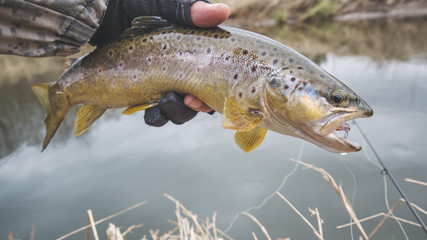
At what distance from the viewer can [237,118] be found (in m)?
1.88

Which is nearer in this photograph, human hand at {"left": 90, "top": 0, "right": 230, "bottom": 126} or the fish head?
the fish head

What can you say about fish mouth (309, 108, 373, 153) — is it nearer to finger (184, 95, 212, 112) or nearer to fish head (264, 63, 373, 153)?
fish head (264, 63, 373, 153)

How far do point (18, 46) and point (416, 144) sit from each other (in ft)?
24.3

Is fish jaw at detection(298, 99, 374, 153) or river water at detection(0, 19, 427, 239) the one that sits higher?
fish jaw at detection(298, 99, 374, 153)

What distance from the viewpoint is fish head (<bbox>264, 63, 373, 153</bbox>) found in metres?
1.71

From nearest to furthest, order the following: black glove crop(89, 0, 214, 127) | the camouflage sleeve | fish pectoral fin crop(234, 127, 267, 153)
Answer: the camouflage sleeve
fish pectoral fin crop(234, 127, 267, 153)
black glove crop(89, 0, 214, 127)

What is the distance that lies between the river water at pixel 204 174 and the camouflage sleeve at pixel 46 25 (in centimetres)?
363

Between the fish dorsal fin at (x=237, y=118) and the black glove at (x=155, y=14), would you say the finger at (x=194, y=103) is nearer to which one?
the black glove at (x=155, y=14)

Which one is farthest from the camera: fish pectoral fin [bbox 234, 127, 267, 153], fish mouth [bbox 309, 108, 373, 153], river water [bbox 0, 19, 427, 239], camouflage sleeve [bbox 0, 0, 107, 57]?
river water [bbox 0, 19, 427, 239]

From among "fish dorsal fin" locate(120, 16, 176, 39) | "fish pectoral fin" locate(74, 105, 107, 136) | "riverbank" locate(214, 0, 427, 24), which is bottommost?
"riverbank" locate(214, 0, 427, 24)

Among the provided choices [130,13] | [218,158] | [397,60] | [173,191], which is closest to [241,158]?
[218,158]

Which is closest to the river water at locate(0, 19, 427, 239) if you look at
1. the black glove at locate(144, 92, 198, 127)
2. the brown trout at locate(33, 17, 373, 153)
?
the brown trout at locate(33, 17, 373, 153)

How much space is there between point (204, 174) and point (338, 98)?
5.00 meters

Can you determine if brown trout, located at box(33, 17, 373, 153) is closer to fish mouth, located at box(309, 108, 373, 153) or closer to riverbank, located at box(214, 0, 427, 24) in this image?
fish mouth, located at box(309, 108, 373, 153)
